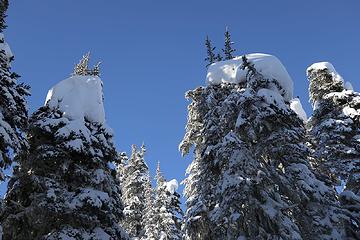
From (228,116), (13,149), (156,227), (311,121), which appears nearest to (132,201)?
(156,227)

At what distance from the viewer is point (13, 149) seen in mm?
13602

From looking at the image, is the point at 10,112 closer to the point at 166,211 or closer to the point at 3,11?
the point at 3,11

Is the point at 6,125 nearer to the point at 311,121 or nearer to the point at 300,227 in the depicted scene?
the point at 300,227

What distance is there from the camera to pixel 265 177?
50.5 ft

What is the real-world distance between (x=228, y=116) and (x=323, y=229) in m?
6.28

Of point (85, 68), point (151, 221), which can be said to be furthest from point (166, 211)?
point (85, 68)

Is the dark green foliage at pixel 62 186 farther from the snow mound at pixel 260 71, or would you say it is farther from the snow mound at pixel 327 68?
the snow mound at pixel 327 68

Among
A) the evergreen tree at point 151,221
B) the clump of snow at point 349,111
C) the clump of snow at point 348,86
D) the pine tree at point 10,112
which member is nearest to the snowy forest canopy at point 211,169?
the pine tree at point 10,112

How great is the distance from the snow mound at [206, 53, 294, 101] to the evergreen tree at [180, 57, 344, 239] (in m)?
0.51

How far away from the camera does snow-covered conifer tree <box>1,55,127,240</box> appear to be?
15.0 m

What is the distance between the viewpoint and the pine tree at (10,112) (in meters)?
13.4

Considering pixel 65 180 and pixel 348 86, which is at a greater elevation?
pixel 348 86

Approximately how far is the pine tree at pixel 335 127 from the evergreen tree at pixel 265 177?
3.47m

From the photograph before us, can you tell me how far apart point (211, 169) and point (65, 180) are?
22.7 feet
